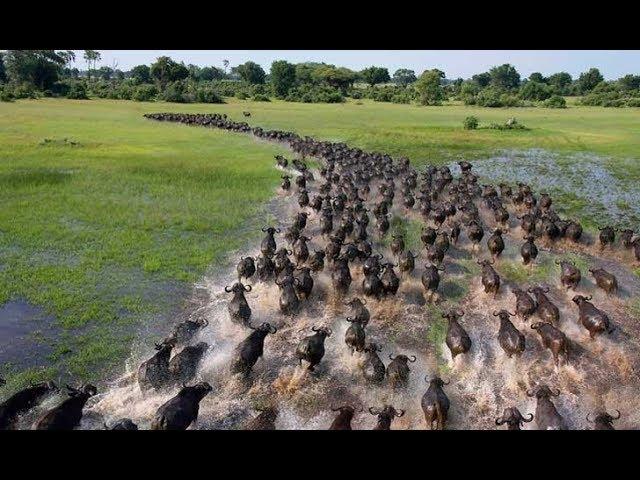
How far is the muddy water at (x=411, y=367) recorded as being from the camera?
8805 millimetres

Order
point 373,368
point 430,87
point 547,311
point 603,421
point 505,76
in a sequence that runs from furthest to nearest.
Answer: point 505,76
point 430,87
point 547,311
point 373,368
point 603,421

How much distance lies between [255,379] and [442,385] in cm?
337

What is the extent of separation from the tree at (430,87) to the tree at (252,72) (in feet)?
140

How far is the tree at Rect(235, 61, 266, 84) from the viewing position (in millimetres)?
106062

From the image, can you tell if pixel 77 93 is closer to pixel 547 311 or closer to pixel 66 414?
pixel 66 414

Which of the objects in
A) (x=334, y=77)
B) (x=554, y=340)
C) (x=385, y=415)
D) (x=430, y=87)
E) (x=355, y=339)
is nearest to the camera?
(x=385, y=415)

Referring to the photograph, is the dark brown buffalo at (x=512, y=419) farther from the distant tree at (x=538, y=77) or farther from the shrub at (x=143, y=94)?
the distant tree at (x=538, y=77)

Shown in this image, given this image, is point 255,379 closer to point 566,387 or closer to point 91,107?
point 566,387

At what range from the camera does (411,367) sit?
1012cm

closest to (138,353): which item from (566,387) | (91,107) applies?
(566,387)

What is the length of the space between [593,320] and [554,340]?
1.37m

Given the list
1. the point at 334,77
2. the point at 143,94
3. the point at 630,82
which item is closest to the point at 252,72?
the point at 334,77

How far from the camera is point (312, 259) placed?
14023mm

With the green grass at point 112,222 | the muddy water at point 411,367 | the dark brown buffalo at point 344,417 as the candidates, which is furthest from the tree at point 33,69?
the dark brown buffalo at point 344,417
